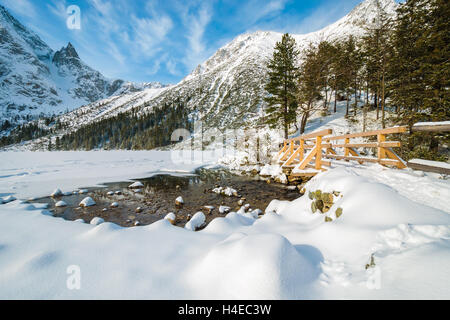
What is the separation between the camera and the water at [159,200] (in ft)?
19.9

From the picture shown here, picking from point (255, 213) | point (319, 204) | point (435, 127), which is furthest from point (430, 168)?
point (255, 213)

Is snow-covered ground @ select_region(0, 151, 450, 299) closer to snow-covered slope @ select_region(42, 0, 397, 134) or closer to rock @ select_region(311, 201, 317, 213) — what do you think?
rock @ select_region(311, 201, 317, 213)

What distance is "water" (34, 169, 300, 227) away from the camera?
607 centimetres

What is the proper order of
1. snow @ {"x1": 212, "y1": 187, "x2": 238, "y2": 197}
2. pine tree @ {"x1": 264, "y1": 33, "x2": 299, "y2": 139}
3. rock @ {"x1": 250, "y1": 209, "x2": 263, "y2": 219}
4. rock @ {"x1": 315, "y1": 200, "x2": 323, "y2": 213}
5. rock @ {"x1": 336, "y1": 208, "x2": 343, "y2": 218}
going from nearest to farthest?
rock @ {"x1": 336, "y1": 208, "x2": 343, "y2": 218}
rock @ {"x1": 315, "y1": 200, "x2": 323, "y2": 213}
rock @ {"x1": 250, "y1": 209, "x2": 263, "y2": 219}
snow @ {"x1": 212, "y1": 187, "x2": 238, "y2": 197}
pine tree @ {"x1": 264, "y1": 33, "x2": 299, "y2": 139}

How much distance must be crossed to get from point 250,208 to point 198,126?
219 feet

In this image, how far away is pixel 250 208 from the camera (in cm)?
659

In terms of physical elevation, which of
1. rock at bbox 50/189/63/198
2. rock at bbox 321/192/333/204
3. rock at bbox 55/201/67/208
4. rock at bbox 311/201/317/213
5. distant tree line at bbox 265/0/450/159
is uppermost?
distant tree line at bbox 265/0/450/159

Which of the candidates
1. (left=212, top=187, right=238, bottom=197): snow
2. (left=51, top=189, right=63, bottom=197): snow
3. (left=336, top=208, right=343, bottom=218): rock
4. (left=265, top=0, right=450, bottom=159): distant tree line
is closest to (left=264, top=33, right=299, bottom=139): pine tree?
(left=265, top=0, right=450, bottom=159): distant tree line

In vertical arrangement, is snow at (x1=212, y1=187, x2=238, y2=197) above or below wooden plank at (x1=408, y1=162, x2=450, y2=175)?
below

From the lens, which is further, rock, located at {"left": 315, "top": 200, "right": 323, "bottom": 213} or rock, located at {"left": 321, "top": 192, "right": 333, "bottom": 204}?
rock, located at {"left": 315, "top": 200, "right": 323, "bottom": 213}

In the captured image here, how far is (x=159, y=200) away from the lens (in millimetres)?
7914

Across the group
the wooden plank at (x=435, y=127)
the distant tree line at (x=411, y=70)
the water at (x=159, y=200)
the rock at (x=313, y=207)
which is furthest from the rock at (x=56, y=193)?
the distant tree line at (x=411, y=70)

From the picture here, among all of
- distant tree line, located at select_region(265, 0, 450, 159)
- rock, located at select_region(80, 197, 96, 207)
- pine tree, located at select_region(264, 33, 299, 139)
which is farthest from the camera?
pine tree, located at select_region(264, 33, 299, 139)
